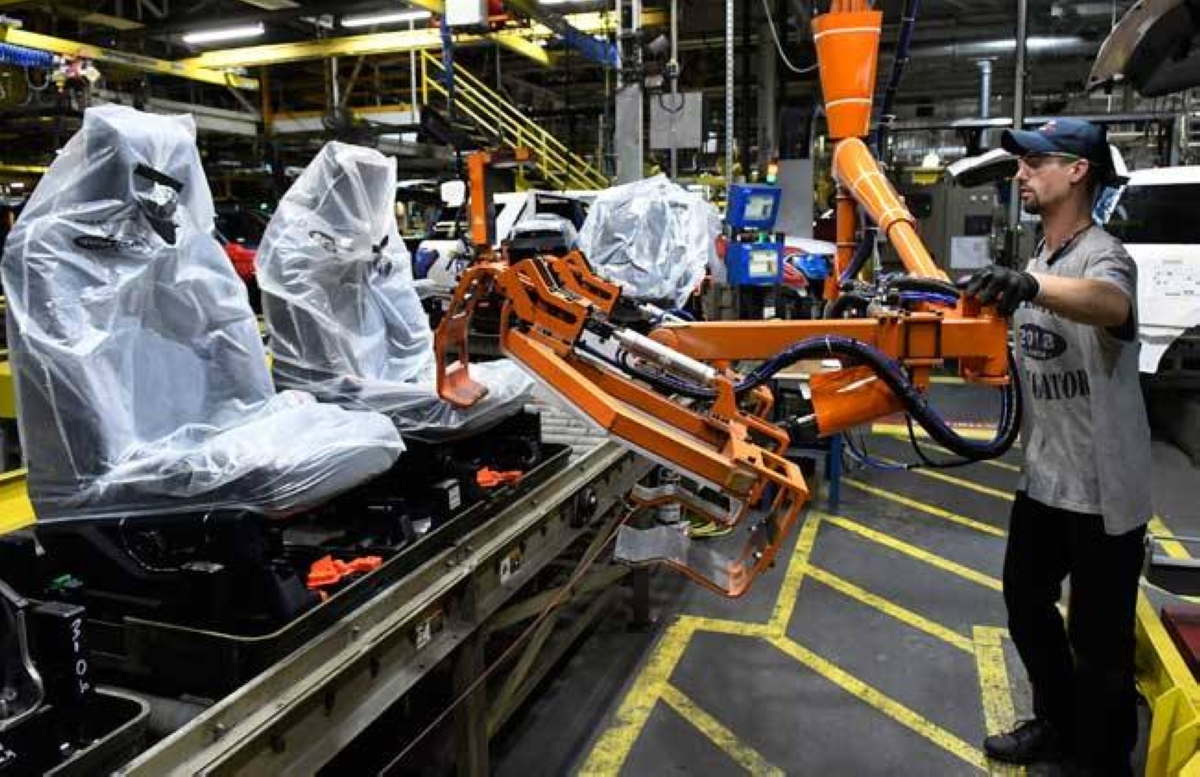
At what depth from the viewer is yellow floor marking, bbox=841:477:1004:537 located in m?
5.87

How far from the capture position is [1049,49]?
13102mm

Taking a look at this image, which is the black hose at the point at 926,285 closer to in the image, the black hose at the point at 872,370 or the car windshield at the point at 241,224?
the black hose at the point at 872,370

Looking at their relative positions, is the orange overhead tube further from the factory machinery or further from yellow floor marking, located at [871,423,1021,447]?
yellow floor marking, located at [871,423,1021,447]

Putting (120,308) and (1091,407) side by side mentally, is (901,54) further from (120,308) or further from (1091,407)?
(120,308)

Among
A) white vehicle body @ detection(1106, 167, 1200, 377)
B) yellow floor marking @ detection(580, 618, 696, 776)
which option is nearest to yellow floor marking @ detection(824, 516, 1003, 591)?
yellow floor marking @ detection(580, 618, 696, 776)

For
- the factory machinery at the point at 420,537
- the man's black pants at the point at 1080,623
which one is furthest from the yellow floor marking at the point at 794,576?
the man's black pants at the point at 1080,623

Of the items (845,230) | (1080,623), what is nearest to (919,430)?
(845,230)

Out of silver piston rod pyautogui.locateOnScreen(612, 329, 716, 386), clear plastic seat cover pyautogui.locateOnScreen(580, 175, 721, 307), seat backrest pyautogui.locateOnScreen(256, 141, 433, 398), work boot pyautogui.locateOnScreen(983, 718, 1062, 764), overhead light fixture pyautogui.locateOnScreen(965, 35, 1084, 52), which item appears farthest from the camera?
overhead light fixture pyautogui.locateOnScreen(965, 35, 1084, 52)

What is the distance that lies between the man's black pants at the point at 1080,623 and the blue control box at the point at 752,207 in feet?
14.0

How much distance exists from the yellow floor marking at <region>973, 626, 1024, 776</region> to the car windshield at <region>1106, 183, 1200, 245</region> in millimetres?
4513

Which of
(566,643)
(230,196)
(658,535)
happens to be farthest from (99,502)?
(230,196)

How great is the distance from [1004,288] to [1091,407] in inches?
26.6

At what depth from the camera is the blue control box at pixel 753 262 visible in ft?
22.9

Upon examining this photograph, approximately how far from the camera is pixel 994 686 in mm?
3891
